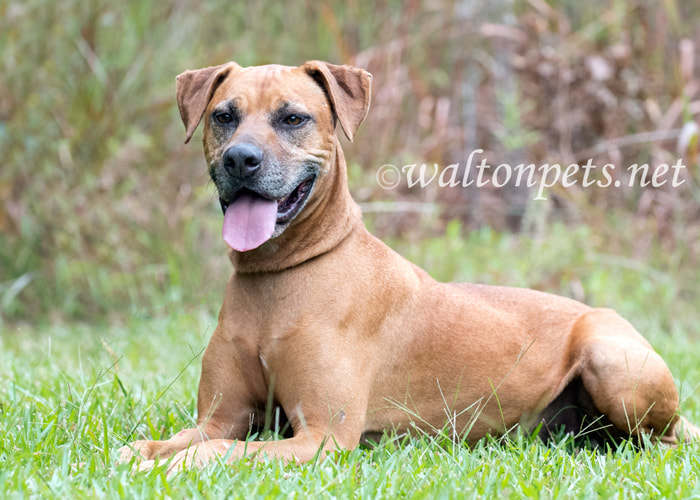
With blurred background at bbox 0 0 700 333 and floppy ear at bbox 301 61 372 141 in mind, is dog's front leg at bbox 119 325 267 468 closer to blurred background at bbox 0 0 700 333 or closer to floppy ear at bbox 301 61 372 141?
floppy ear at bbox 301 61 372 141

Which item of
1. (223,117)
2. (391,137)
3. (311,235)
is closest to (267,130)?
(223,117)

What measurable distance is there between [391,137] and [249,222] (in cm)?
557

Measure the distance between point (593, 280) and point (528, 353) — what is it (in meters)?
3.67

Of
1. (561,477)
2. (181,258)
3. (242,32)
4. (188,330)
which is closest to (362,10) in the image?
(242,32)

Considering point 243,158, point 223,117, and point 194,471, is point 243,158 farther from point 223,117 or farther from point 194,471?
point 194,471

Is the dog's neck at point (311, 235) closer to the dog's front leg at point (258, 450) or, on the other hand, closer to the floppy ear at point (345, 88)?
the floppy ear at point (345, 88)

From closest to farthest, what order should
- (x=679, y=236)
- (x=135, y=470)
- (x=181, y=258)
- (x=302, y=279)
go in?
(x=135, y=470) < (x=302, y=279) < (x=181, y=258) < (x=679, y=236)

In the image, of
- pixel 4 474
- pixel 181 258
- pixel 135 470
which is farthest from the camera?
pixel 181 258

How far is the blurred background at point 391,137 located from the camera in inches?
280

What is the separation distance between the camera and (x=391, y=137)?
8789mm

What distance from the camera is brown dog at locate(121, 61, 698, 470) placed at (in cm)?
330

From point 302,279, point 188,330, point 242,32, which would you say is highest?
point 242,32

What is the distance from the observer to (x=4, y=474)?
2.53 meters

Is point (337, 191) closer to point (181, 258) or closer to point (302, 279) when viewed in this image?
point (302, 279)
